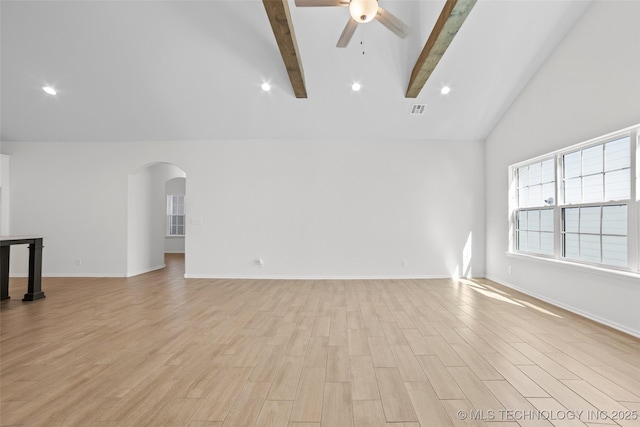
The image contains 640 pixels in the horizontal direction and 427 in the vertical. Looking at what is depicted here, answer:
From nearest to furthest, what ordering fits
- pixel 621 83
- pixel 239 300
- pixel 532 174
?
1. pixel 621 83
2. pixel 239 300
3. pixel 532 174

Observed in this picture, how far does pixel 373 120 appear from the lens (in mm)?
5836

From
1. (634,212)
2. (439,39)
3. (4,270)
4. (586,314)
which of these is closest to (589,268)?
(586,314)

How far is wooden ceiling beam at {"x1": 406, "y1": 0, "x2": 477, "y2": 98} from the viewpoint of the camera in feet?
11.4

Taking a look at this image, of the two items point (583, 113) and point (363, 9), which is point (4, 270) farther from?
point (583, 113)

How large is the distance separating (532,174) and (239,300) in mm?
4826

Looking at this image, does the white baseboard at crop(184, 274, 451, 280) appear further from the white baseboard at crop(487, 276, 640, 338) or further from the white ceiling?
the white ceiling

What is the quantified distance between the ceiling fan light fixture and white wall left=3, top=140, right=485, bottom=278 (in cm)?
318

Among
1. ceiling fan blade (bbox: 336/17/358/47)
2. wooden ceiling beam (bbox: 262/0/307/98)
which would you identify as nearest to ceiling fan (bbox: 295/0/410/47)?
ceiling fan blade (bbox: 336/17/358/47)

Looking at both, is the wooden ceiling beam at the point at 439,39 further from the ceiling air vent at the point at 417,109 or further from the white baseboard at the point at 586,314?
the white baseboard at the point at 586,314

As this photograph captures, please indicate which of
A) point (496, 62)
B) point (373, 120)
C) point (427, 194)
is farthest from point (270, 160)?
point (496, 62)

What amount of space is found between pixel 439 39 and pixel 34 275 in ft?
20.6

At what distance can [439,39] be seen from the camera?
3.92 metres

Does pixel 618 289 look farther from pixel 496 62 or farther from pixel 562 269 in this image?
pixel 496 62

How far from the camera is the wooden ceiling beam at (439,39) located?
3.48m
